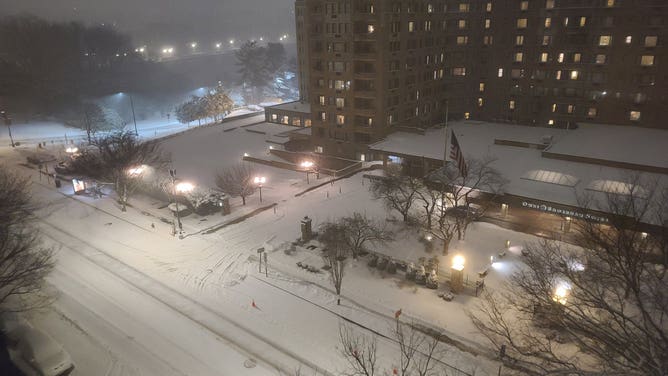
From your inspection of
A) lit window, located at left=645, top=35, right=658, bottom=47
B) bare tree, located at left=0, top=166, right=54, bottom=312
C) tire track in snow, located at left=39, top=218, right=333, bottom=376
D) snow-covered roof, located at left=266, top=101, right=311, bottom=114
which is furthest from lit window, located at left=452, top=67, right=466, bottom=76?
bare tree, located at left=0, top=166, right=54, bottom=312

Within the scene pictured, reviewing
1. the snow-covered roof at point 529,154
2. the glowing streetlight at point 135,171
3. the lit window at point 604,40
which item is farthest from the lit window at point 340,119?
the lit window at point 604,40

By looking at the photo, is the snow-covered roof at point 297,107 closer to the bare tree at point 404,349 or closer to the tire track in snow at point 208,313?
the tire track in snow at point 208,313

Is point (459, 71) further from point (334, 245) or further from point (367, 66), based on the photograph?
point (334, 245)

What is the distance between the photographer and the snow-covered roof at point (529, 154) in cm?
3694

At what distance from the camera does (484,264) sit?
102ft

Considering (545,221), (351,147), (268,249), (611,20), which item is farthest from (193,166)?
(611,20)

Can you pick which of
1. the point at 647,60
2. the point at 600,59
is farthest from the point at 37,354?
the point at 647,60

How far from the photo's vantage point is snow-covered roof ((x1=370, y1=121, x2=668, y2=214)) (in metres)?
36.9

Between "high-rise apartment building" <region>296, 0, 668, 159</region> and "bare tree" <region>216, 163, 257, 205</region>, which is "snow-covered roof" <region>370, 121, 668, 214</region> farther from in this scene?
"bare tree" <region>216, 163, 257, 205</region>

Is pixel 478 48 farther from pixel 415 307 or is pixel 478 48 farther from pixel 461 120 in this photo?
pixel 415 307

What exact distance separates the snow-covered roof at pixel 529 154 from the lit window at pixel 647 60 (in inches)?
316

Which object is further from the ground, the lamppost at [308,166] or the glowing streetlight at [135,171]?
the glowing streetlight at [135,171]

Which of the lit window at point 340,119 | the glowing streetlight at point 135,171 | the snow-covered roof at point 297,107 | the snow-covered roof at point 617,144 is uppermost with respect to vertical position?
the lit window at point 340,119

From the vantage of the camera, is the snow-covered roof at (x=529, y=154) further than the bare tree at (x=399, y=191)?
Yes
